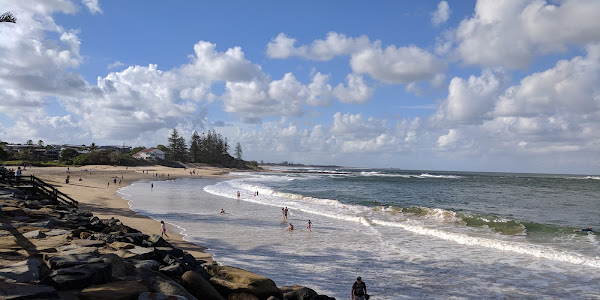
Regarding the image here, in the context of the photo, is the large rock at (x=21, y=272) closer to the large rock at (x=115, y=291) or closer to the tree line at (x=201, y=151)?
the large rock at (x=115, y=291)

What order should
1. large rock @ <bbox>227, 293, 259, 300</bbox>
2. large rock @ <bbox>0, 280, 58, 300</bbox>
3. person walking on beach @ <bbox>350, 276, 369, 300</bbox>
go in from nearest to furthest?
large rock @ <bbox>0, 280, 58, 300</bbox>, large rock @ <bbox>227, 293, 259, 300</bbox>, person walking on beach @ <bbox>350, 276, 369, 300</bbox>

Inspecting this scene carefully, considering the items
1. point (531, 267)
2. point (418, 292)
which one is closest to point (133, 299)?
point (418, 292)

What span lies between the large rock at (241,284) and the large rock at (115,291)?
215 centimetres

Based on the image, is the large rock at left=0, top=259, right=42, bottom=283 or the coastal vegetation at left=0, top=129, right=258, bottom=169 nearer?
the large rock at left=0, top=259, right=42, bottom=283

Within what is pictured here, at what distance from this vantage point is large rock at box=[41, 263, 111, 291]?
22.0 ft

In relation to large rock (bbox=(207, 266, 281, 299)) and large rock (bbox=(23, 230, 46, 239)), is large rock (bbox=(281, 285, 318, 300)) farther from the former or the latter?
large rock (bbox=(23, 230, 46, 239))

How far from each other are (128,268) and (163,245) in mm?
4648

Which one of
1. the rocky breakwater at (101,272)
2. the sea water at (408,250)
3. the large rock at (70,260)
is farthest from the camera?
the sea water at (408,250)

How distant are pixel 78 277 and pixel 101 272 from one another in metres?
0.43

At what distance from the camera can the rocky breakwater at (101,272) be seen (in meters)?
6.69

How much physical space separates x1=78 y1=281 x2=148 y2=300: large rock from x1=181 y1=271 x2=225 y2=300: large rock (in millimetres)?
1134

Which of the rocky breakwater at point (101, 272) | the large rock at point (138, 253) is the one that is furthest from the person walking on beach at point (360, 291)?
the large rock at point (138, 253)

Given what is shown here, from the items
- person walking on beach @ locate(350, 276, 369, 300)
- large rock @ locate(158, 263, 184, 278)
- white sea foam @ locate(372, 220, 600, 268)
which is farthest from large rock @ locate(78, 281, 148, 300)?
white sea foam @ locate(372, 220, 600, 268)

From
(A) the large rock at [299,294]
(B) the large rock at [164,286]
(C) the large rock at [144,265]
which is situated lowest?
(A) the large rock at [299,294]
